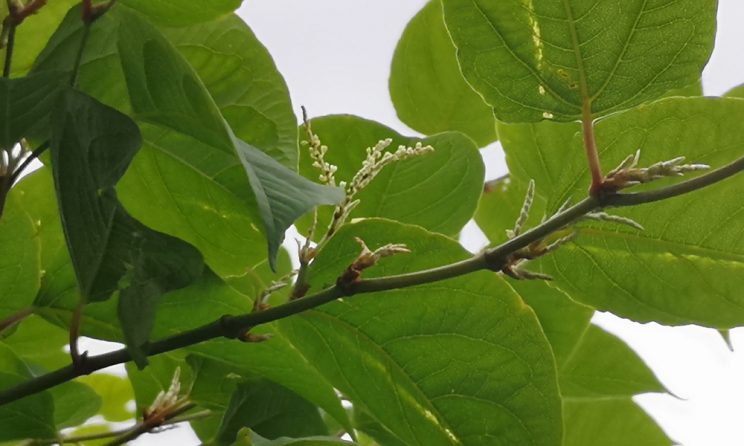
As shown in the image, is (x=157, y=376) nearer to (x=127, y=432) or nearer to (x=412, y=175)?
(x=127, y=432)

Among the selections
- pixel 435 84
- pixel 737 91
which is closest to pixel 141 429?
pixel 435 84

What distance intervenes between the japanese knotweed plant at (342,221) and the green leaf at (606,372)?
0.09 meters

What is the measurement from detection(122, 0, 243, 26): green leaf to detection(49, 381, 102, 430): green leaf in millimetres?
339

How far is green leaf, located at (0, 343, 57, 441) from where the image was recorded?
2.20 ft

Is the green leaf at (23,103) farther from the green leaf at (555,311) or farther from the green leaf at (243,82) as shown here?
the green leaf at (555,311)

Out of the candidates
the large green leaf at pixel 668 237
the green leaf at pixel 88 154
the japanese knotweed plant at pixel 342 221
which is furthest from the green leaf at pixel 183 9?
the large green leaf at pixel 668 237

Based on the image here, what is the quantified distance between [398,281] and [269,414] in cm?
21

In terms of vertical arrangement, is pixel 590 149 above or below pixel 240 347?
above

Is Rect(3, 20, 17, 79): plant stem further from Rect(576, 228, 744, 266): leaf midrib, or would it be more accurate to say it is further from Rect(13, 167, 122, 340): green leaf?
Rect(576, 228, 744, 266): leaf midrib

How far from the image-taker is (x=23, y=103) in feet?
1.74

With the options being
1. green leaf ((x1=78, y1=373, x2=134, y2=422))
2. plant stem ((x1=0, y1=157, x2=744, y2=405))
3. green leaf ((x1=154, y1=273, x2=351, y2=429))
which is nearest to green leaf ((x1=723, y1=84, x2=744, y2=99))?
plant stem ((x1=0, y1=157, x2=744, y2=405))

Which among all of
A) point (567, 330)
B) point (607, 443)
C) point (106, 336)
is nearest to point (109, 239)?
point (106, 336)

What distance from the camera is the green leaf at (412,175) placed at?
769 mm

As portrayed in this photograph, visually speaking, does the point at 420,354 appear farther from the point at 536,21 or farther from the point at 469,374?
the point at 536,21
